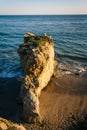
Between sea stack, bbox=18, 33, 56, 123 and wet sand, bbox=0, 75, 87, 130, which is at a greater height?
sea stack, bbox=18, 33, 56, 123

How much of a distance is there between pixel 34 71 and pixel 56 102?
2.47 meters

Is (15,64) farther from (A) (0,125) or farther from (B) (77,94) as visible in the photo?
(A) (0,125)

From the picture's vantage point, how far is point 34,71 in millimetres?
15484

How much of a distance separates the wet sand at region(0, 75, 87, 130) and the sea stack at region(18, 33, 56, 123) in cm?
57

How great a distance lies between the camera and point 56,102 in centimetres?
1490

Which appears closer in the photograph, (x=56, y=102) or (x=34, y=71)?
(x=56, y=102)

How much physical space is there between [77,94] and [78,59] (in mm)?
9209

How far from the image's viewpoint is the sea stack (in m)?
12.8

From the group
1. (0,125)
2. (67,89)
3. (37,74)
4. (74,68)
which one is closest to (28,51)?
(37,74)

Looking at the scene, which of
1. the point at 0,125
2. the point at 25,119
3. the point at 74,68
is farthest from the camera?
the point at 74,68

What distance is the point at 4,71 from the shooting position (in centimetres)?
2066

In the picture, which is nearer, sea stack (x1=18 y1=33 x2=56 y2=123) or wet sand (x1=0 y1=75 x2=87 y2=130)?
wet sand (x1=0 y1=75 x2=87 y2=130)

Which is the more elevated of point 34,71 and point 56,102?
point 34,71

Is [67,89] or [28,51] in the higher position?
[28,51]
